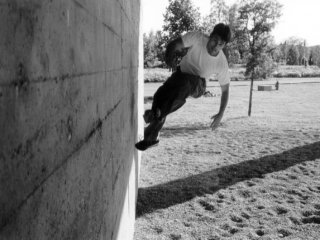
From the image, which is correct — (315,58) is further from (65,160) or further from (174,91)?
(65,160)

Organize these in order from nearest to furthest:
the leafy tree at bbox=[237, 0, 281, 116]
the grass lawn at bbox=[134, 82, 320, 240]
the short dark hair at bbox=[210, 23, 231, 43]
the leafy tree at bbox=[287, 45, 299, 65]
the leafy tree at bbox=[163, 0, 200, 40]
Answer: the short dark hair at bbox=[210, 23, 231, 43], the grass lawn at bbox=[134, 82, 320, 240], the leafy tree at bbox=[237, 0, 281, 116], the leafy tree at bbox=[163, 0, 200, 40], the leafy tree at bbox=[287, 45, 299, 65]

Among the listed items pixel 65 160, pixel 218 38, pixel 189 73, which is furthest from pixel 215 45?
pixel 65 160

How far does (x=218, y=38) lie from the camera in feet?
11.8

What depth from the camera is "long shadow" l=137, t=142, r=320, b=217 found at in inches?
196

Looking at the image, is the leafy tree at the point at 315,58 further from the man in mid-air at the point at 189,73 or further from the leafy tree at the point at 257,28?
the man in mid-air at the point at 189,73

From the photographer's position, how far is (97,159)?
4.52ft

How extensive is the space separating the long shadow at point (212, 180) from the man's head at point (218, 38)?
7.43 feet

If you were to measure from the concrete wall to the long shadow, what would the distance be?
350 cm

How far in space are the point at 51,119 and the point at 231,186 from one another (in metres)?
5.07

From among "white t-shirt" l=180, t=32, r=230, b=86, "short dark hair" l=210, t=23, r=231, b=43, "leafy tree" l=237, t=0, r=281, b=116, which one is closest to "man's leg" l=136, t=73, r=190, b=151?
"white t-shirt" l=180, t=32, r=230, b=86

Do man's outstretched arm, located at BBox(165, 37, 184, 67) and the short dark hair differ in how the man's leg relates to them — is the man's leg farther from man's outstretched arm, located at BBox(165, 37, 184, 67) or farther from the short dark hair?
the short dark hair

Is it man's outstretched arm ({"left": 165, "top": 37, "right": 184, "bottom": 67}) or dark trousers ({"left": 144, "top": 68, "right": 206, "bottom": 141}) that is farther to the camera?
dark trousers ({"left": 144, "top": 68, "right": 206, "bottom": 141})

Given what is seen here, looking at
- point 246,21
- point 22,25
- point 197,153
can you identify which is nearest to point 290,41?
point 246,21

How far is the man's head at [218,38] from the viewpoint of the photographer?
138 inches
